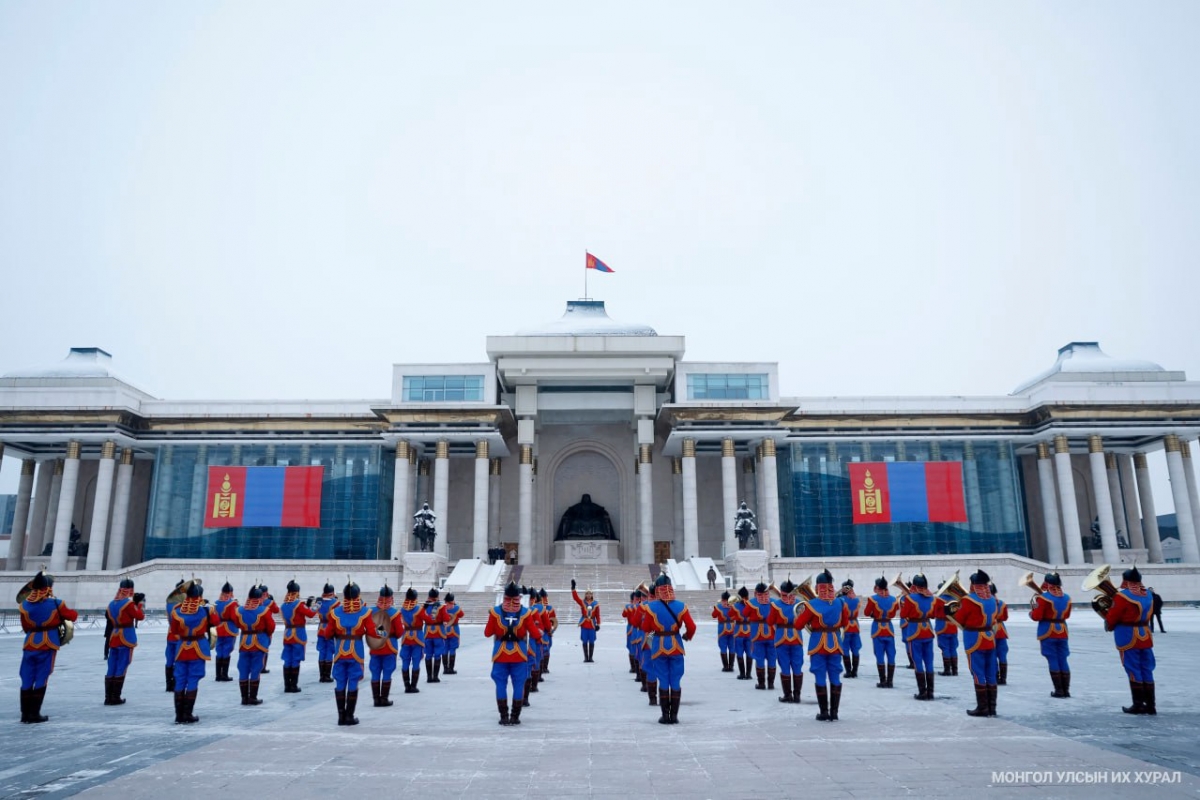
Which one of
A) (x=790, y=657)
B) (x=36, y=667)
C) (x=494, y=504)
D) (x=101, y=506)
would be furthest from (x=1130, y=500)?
(x=101, y=506)

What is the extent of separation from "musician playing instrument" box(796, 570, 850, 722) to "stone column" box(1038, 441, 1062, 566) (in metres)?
39.8

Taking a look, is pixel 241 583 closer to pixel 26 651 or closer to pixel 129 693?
pixel 129 693

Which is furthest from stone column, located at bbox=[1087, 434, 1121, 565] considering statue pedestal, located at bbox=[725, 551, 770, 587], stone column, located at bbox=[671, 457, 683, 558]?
stone column, located at bbox=[671, 457, 683, 558]

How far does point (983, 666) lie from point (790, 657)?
2.69m

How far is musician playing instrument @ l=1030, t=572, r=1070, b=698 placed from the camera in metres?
11.5

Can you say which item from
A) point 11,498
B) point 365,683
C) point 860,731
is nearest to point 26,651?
point 365,683

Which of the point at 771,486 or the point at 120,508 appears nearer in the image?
the point at 771,486

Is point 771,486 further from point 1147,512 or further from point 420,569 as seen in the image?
point 1147,512

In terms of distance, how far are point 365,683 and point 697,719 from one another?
681cm

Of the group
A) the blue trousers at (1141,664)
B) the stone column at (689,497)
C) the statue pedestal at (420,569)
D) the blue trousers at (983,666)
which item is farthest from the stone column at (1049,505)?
the blue trousers at (983,666)

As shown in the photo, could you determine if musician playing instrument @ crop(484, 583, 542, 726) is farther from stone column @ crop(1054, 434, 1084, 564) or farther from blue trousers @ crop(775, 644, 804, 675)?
stone column @ crop(1054, 434, 1084, 564)

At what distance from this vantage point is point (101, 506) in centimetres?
4150

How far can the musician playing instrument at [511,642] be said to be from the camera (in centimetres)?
973

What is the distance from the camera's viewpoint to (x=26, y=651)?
1042 centimetres
